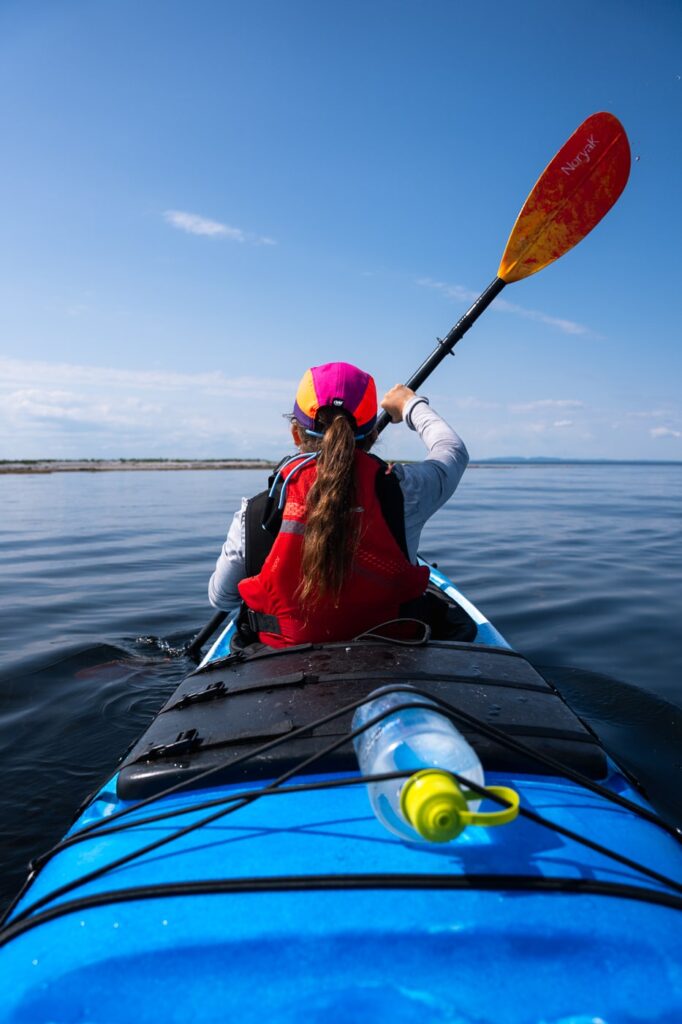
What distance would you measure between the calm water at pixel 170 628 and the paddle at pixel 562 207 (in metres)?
1.27

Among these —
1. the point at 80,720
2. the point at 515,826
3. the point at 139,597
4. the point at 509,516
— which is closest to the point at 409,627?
the point at 515,826

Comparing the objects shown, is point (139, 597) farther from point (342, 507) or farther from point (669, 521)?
point (669, 521)

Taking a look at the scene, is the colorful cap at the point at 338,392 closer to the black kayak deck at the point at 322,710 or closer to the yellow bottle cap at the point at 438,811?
the black kayak deck at the point at 322,710

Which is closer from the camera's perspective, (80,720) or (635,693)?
(80,720)

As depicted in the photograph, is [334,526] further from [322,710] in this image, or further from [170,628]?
[170,628]

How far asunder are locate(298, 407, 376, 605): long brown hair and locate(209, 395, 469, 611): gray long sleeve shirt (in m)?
0.31

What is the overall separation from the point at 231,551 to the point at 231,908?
1.67 meters

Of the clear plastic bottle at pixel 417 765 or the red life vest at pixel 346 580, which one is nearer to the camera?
the clear plastic bottle at pixel 417 765

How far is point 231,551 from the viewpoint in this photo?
2.78 meters

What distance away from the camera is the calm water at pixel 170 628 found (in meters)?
3.80

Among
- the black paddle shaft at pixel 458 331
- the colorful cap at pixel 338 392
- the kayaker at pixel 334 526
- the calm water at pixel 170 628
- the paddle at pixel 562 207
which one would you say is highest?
the paddle at pixel 562 207

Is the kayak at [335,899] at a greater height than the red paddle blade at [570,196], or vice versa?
the red paddle blade at [570,196]

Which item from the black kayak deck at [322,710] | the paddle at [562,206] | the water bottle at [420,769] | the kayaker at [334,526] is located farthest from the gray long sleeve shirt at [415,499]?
the paddle at [562,206]

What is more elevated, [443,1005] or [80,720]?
[443,1005]
